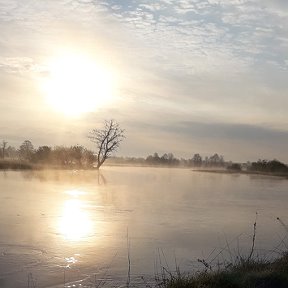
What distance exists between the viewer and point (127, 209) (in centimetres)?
1378

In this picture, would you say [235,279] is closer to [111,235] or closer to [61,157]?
[111,235]

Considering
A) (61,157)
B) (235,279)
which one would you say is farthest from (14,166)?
(235,279)

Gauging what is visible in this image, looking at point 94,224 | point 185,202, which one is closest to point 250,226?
point 94,224

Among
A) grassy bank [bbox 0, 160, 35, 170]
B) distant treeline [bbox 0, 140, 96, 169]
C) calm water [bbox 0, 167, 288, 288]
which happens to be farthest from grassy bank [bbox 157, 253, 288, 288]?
distant treeline [bbox 0, 140, 96, 169]

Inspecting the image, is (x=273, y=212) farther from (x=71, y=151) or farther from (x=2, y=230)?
(x=71, y=151)

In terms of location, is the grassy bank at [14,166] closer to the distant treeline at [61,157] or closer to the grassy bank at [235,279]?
the distant treeline at [61,157]

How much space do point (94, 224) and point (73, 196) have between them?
650 cm

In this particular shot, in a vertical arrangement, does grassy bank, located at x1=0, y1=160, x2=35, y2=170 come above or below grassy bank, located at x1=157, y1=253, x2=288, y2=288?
above

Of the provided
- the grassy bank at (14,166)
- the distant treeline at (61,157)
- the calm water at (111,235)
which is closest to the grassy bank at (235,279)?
the calm water at (111,235)

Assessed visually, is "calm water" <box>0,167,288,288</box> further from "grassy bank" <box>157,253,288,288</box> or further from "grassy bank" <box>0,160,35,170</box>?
"grassy bank" <box>0,160,35,170</box>

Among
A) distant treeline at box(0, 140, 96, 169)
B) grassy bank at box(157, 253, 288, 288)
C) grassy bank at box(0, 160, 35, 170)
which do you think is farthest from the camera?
distant treeline at box(0, 140, 96, 169)

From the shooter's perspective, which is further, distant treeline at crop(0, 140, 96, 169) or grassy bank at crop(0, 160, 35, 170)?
distant treeline at crop(0, 140, 96, 169)

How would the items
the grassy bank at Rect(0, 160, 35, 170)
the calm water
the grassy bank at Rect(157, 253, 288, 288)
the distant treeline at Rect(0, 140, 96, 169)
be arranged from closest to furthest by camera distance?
the grassy bank at Rect(157, 253, 288, 288)
the calm water
the grassy bank at Rect(0, 160, 35, 170)
the distant treeline at Rect(0, 140, 96, 169)

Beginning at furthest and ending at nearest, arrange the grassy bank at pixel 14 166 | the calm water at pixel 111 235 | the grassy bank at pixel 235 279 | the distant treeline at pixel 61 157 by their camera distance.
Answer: the distant treeline at pixel 61 157 < the grassy bank at pixel 14 166 < the calm water at pixel 111 235 < the grassy bank at pixel 235 279
